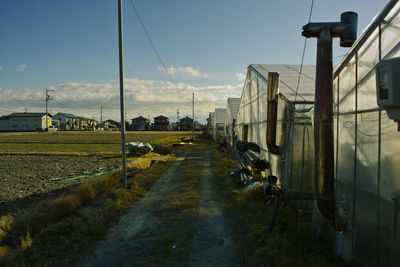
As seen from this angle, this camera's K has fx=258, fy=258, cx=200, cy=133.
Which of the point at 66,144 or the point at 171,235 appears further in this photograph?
the point at 66,144

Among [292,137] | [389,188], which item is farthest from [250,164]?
[389,188]

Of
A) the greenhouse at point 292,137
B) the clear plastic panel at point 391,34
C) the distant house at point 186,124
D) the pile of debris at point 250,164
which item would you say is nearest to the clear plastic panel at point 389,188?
the clear plastic panel at point 391,34

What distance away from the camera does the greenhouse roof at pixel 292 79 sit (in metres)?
10.3

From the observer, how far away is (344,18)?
18.1 ft

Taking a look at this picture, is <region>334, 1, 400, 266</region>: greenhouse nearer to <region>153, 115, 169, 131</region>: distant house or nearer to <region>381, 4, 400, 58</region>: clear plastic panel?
<region>381, 4, 400, 58</region>: clear plastic panel

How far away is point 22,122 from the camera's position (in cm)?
10112

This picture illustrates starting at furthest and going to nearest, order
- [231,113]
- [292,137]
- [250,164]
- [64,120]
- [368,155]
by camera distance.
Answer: [64,120]
[231,113]
[250,164]
[292,137]
[368,155]

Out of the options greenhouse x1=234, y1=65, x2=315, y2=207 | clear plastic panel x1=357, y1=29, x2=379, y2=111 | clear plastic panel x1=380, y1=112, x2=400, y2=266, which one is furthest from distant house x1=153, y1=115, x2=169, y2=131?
clear plastic panel x1=380, y1=112, x2=400, y2=266

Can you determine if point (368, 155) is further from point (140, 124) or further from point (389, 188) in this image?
point (140, 124)

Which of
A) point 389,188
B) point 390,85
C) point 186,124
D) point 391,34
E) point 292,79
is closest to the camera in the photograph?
point 390,85

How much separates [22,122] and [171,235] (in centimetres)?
11729

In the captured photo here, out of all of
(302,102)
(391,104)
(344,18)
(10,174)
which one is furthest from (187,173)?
(391,104)

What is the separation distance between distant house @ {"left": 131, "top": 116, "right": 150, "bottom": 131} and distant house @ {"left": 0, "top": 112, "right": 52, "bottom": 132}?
135 feet

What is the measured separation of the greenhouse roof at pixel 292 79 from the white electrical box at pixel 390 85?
6.32m
